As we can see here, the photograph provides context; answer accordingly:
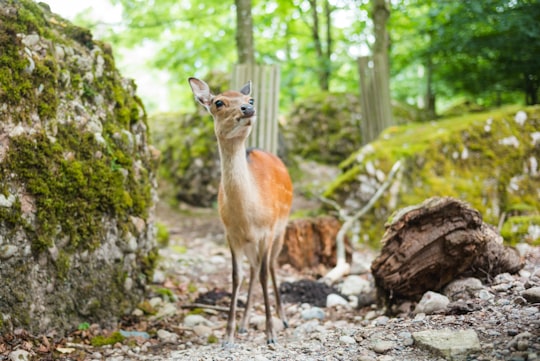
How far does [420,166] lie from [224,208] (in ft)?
13.6

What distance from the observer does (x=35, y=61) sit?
389 centimetres

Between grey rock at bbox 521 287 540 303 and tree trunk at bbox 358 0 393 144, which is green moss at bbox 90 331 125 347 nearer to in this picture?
grey rock at bbox 521 287 540 303

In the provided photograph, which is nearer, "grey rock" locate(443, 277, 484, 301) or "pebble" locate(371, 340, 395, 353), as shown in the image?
"pebble" locate(371, 340, 395, 353)

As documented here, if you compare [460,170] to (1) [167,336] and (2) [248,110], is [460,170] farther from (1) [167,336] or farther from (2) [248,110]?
(1) [167,336]

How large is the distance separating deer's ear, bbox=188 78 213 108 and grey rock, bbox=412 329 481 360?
253 cm

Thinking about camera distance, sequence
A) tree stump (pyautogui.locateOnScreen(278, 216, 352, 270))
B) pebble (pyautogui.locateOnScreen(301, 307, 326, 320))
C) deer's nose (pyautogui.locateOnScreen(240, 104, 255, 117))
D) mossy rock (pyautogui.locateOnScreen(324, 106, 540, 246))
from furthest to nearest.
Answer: mossy rock (pyautogui.locateOnScreen(324, 106, 540, 246)) → tree stump (pyautogui.locateOnScreen(278, 216, 352, 270)) → pebble (pyautogui.locateOnScreen(301, 307, 326, 320)) → deer's nose (pyautogui.locateOnScreen(240, 104, 255, 117))

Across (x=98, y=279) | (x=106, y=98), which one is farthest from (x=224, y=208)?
(x=106, y=98)

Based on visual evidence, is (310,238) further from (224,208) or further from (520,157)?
(520,157)

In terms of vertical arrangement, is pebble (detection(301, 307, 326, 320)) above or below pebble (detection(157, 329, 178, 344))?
below

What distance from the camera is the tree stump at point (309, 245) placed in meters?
6.86

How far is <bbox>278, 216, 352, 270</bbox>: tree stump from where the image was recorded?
6859 millimetres

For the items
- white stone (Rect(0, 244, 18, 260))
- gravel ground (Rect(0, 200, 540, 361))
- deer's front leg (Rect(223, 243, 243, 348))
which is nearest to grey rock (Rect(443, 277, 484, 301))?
gravel ground (Rect(0, 200, 540, 361))

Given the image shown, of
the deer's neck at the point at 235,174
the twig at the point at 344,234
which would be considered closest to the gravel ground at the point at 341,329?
the twig at the point at 344,234

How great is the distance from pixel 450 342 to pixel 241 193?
2.07 meters
